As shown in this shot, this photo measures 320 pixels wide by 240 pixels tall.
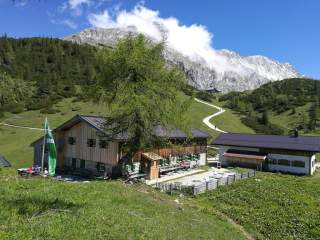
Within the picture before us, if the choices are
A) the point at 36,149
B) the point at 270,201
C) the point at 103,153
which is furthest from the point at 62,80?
the point at 270,201

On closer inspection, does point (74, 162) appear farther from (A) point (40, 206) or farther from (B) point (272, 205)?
(A) point (40, 206)

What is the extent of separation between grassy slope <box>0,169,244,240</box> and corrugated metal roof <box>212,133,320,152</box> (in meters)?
34.3

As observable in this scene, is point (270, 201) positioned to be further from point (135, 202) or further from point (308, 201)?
point (135, 202)

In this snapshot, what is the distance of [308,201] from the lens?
3391cm

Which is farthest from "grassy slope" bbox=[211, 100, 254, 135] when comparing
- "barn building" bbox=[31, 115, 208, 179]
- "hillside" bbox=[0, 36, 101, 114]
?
"barn building" bbox=[31, 115, 208, 179]

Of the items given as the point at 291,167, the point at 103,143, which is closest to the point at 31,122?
the point at 103,143

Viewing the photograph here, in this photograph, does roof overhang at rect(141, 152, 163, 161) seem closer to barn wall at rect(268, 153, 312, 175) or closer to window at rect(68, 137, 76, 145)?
window at rect(68, 137, 76, 145)

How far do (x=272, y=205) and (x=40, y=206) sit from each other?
23524 millimetres

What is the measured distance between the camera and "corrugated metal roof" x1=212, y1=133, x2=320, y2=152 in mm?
53875

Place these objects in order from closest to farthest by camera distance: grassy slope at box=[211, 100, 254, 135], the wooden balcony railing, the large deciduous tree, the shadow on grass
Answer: the shadow on grass, the large deciduous tree, the wooden balcony railing, grassy slope at box=[211, 100, 254, 135]

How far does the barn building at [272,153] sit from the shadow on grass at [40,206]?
43.7 m

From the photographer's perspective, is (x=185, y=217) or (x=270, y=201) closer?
(x=185, y=217)

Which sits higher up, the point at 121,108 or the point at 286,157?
the point at 121,108

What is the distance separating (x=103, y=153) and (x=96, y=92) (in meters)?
9.99
